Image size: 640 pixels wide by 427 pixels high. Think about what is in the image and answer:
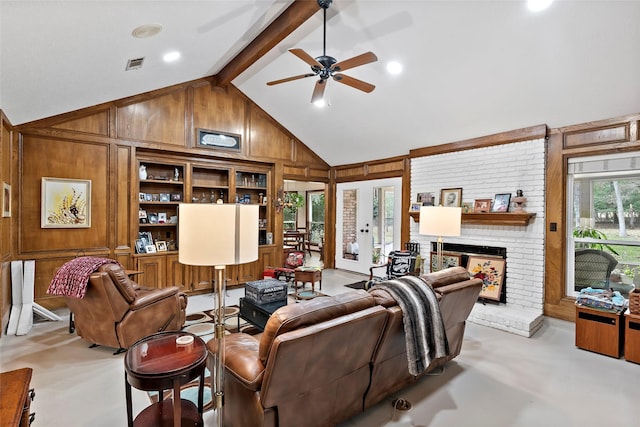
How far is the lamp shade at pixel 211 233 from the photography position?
1554 millimetres

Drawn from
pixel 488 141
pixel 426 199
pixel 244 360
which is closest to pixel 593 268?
pixel 488 141

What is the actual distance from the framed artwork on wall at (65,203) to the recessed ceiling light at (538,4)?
5.68m

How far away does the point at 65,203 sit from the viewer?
429 centimetres

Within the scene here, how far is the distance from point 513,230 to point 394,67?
2854mm

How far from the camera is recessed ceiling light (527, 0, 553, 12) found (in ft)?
9.02

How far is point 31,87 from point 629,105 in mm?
6468

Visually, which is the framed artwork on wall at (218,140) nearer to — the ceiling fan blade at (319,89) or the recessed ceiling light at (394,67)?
the ceiling fan blade at (319,89)

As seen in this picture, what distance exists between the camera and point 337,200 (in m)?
7.55

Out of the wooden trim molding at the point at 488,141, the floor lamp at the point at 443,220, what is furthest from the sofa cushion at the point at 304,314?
the wooden trim molding at the point at 488,141

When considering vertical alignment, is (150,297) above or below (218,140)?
below

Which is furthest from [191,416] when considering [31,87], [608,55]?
[608,55]

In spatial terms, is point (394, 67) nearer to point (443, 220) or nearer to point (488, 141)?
point (488, 141)

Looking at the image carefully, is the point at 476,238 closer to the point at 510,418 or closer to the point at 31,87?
the point at 510,418

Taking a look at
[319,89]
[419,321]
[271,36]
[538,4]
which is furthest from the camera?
[271,36]
